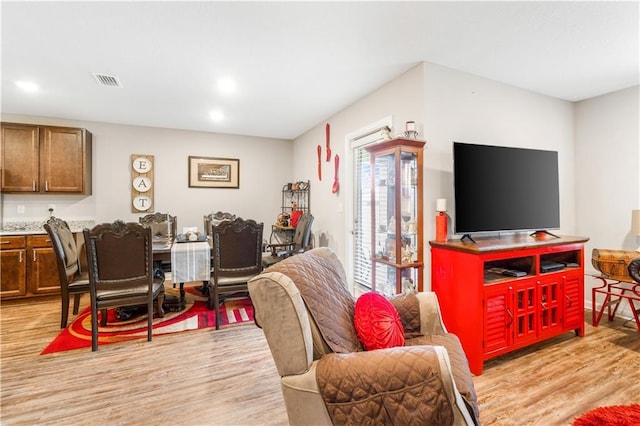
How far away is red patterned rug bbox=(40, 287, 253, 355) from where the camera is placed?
2715mm

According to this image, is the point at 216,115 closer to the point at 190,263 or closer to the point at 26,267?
the point at 190,263

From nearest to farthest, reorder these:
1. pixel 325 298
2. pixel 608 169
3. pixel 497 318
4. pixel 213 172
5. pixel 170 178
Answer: pixel 325 298 < pixel 497 318 < pixel 608 169 < pixel 170 178 < pixel 213 172

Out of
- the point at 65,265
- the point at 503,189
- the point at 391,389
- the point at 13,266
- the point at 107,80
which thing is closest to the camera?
the point at 391,389

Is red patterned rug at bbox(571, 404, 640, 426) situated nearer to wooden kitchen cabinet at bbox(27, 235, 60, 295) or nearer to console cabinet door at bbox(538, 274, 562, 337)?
console cabinet door at bbox(538, 274, 562, 337)

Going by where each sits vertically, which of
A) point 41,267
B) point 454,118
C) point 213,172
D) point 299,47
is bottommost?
point 41,267

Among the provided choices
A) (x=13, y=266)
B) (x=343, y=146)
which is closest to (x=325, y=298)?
(x=343, y=146)

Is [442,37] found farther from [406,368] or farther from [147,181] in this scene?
[147,181]

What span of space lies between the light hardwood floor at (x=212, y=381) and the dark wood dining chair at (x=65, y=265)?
0.42m

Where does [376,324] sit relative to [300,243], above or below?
below

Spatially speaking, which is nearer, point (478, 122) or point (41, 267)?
point (478, 122)

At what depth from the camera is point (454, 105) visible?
272 centimetres

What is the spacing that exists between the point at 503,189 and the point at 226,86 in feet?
9.96

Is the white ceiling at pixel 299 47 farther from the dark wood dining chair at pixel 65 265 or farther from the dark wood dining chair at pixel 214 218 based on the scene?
the dark wood dining chair at pixel 214 218

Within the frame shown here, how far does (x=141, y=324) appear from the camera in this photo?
3100 mm
